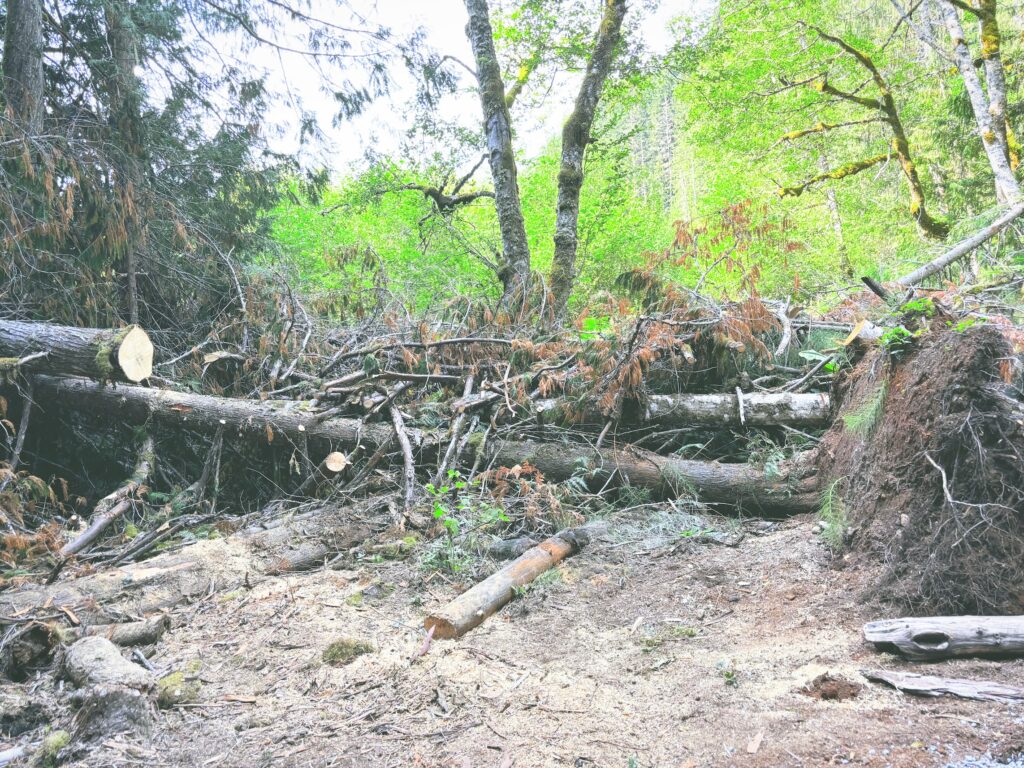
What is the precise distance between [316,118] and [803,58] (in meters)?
10.4

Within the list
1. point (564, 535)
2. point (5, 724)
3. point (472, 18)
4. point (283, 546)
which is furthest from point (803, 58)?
point (5, 724)

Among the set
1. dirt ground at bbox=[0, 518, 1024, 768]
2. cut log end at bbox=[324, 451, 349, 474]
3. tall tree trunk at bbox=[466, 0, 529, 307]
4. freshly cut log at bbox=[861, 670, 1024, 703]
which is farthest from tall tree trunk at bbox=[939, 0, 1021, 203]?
cut log end at bbox=[324, 451, 349, 474]

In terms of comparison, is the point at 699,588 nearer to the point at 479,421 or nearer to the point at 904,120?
the point at 479,421

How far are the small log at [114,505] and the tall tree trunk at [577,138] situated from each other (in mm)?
6122

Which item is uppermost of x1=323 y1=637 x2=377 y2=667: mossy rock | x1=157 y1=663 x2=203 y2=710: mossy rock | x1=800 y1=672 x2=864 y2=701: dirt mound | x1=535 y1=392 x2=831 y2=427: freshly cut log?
x1=535 y1=392 x2=831 y2=427: freshly cut log

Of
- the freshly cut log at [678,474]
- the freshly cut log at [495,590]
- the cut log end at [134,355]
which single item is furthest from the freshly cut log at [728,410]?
the cut log end at [134,355]

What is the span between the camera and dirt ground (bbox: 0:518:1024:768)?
194 cm

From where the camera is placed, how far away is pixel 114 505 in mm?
4914

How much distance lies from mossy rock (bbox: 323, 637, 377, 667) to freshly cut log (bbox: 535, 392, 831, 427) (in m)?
2.97

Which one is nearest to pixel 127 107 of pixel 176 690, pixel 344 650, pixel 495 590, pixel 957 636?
pixel 176 690

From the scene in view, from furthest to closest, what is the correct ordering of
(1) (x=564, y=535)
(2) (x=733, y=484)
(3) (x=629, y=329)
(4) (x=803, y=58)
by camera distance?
(4) (x=803, y=58), (3) (x=629, y=329), (2) (x=733, y=484), (1) (x=564, y=535)

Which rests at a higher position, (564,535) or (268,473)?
(268,473)

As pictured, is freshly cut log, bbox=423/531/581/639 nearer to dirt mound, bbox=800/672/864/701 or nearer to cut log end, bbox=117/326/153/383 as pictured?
dirt mound, bbox=800/672/864/701

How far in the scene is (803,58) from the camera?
40.0ft
